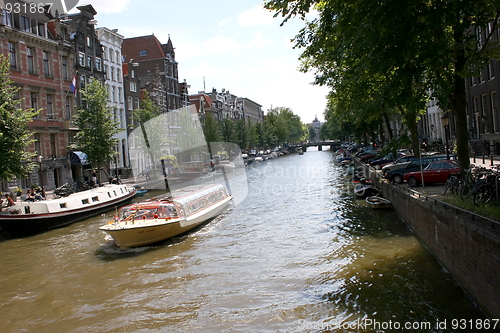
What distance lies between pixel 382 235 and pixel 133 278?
10.1 m

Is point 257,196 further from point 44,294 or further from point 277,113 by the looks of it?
point 277,113

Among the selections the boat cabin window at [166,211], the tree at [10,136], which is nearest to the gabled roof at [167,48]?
the tree at [10,136]

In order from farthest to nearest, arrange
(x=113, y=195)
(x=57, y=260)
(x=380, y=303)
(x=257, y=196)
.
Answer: (x=257, y=196) < (x=113, y=195) < (x=57, y=260) < (x=380, y=303)

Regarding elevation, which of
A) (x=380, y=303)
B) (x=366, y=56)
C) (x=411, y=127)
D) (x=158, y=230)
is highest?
(x=366, y=56)

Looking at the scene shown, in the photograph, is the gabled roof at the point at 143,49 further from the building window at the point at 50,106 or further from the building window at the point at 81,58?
the building window at the point at 50,106

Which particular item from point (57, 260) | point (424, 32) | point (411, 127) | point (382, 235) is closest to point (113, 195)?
point (57, 260)

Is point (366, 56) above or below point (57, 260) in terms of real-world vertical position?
above

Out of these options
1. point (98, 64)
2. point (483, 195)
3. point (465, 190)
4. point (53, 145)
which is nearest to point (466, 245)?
point (483, 195)

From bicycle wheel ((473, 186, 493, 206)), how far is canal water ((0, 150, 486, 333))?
2367 millimetres

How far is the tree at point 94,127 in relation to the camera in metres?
35.9

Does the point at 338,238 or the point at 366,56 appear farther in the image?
the point at 338,238

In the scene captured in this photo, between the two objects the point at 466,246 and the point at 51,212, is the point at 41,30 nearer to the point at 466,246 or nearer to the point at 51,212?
the point at 51,212

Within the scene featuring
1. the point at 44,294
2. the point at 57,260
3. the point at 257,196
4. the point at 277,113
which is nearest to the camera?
the point at 44,294

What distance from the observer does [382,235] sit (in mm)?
17547
